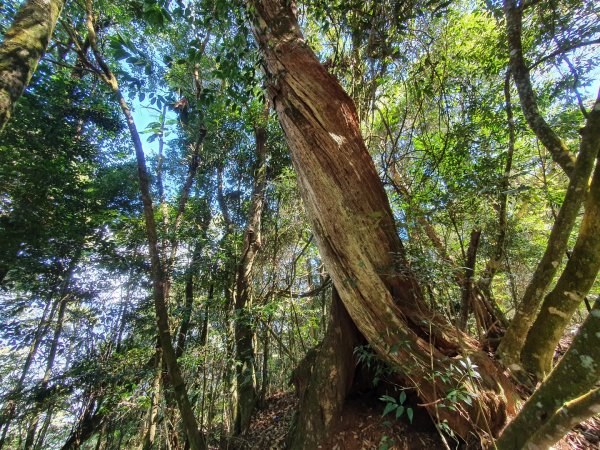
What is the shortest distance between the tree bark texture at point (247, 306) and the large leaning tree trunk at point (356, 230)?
2.22 m

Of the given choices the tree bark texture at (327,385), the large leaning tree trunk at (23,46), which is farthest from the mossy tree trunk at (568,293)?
the large leaning tree trunk at (23,46)

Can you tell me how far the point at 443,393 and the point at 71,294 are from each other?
23.8 feet

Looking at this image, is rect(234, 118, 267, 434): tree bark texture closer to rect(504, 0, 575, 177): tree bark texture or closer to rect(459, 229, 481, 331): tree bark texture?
rect(459, 229, 481, 331): tree bark texture

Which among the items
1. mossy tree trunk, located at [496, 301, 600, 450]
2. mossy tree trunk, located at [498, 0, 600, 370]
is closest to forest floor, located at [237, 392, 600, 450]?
mossy tree trunk, located at [498, 0, 600, 370]

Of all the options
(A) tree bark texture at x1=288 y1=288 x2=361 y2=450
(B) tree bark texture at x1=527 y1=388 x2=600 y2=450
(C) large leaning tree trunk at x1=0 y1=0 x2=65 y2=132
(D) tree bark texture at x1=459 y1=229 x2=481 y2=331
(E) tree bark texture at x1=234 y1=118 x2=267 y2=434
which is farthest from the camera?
(E) tree bark texture at x1=234 y1=118 x2=267 y2=434

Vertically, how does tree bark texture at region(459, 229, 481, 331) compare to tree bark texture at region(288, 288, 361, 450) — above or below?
above

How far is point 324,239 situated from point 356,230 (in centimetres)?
40

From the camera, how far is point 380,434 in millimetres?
2973

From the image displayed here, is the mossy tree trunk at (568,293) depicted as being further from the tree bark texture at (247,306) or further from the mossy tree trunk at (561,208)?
→ the tree bark texture at (247,306)

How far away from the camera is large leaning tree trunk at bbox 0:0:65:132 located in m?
1.64

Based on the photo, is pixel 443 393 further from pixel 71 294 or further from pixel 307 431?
pixel 71 294

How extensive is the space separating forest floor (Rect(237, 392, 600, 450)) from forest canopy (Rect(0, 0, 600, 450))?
0.02 meters

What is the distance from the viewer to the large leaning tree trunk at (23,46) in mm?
1645

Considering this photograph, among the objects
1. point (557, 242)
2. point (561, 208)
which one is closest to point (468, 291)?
point (557, 242)
